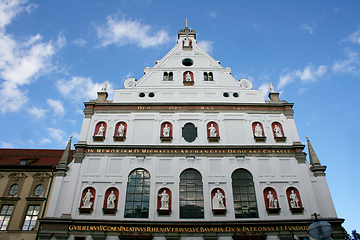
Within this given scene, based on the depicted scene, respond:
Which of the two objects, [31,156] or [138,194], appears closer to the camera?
[138,194]

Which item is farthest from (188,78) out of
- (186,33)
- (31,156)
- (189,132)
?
(31,156)

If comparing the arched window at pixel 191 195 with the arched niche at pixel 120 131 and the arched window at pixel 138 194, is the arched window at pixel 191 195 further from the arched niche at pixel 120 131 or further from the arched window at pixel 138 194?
the arched niche at pixel 120 131

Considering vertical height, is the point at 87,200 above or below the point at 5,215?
above

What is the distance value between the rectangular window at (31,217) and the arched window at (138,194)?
23.0ft

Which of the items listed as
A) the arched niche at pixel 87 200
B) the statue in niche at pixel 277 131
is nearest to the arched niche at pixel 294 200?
the statue in niche at pixel 277 131

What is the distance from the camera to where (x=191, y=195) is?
682 inches

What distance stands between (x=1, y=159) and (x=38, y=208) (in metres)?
7.29

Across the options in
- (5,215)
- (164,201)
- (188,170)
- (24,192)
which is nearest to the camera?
(164,201)

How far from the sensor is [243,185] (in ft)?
58.2

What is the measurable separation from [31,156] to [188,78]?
16019mm

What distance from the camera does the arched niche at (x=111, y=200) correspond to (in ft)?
54.3

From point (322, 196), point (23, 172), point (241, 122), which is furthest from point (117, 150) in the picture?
point (322, 196)

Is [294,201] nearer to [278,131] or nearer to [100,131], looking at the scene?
[278,131]

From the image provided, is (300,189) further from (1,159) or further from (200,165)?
(1,159)
